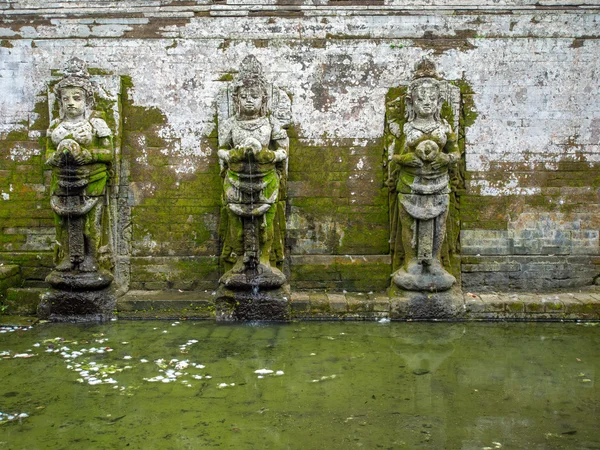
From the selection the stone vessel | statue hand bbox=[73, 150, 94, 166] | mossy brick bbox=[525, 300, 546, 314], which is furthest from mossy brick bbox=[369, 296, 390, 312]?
statue hand bbox=[73, 150, 94, 166]

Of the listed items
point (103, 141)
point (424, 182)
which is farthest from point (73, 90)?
point (424, 182)

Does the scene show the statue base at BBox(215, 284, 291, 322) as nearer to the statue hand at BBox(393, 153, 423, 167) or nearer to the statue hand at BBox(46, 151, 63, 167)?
the statue hand at BBox(393, 153, 423, 167)

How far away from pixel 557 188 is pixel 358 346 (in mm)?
3627

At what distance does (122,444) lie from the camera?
14.5 ft

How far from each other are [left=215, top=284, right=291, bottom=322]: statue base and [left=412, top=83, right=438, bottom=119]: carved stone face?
2.72 metres

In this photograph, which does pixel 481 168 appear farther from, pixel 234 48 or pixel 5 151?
pixel 5 151

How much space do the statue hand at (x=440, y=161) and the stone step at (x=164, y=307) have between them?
3080 millimetres

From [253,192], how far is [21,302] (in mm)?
3147

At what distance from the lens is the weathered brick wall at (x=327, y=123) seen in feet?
26.5

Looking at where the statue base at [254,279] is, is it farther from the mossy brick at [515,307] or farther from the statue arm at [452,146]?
the mossy brick at [515,307]

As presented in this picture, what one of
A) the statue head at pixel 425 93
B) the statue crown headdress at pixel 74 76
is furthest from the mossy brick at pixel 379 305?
the statue crown headdress at pixel 74 76

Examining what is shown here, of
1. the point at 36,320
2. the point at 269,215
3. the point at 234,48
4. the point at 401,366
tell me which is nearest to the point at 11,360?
the point at 36,320

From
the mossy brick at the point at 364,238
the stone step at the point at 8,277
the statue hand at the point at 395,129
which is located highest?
the statue hand at the point at 395,129

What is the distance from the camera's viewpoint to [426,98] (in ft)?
24.8
